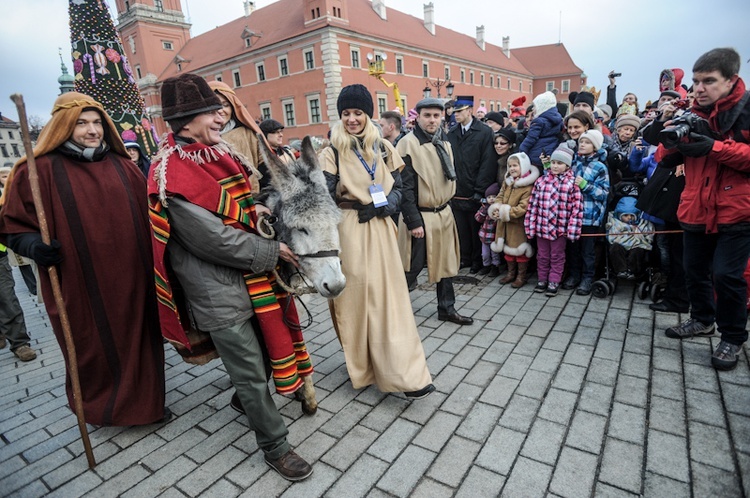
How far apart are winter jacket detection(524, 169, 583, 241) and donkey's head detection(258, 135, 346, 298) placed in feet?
11.7

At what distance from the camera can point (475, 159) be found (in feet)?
19.5

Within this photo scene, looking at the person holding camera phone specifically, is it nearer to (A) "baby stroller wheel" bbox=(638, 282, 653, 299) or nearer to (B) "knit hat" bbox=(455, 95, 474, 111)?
(A) "baby stroller wheel" bbox=(638, 282, 653, 299)

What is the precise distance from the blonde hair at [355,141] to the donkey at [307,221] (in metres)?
0.70

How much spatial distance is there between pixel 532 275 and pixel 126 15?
5388 centimetres

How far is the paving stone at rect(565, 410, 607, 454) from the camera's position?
242 cm

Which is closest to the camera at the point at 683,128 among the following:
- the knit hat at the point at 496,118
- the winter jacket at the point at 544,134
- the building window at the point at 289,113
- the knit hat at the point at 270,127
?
the winter jacket at the point at 544,134

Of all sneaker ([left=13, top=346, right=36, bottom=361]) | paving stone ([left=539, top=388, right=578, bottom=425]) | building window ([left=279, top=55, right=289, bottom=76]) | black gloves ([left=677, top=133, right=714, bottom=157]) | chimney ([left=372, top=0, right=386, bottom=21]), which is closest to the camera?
paving stone ([left=539, top=388, right=578, bottom=425])

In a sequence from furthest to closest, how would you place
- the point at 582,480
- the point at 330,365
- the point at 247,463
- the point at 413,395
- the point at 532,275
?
the point at 532,275
the point at 330,365
the point at 413,395
the point at 247,463
the point at 582,480

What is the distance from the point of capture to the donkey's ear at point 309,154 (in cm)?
228

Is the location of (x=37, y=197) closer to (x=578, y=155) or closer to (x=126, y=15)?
(x=578, y=155)

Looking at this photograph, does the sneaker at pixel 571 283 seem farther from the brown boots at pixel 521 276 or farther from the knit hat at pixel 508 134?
the knit hat at pixel 508 134

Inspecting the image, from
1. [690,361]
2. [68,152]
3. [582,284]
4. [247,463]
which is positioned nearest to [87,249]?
[68,152]

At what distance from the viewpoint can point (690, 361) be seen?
3227mm

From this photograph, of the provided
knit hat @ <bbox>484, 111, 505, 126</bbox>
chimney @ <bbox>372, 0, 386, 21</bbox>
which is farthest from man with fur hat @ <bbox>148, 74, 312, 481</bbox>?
chimney @ <bbox>372, 0, 386, 21</bbox>
